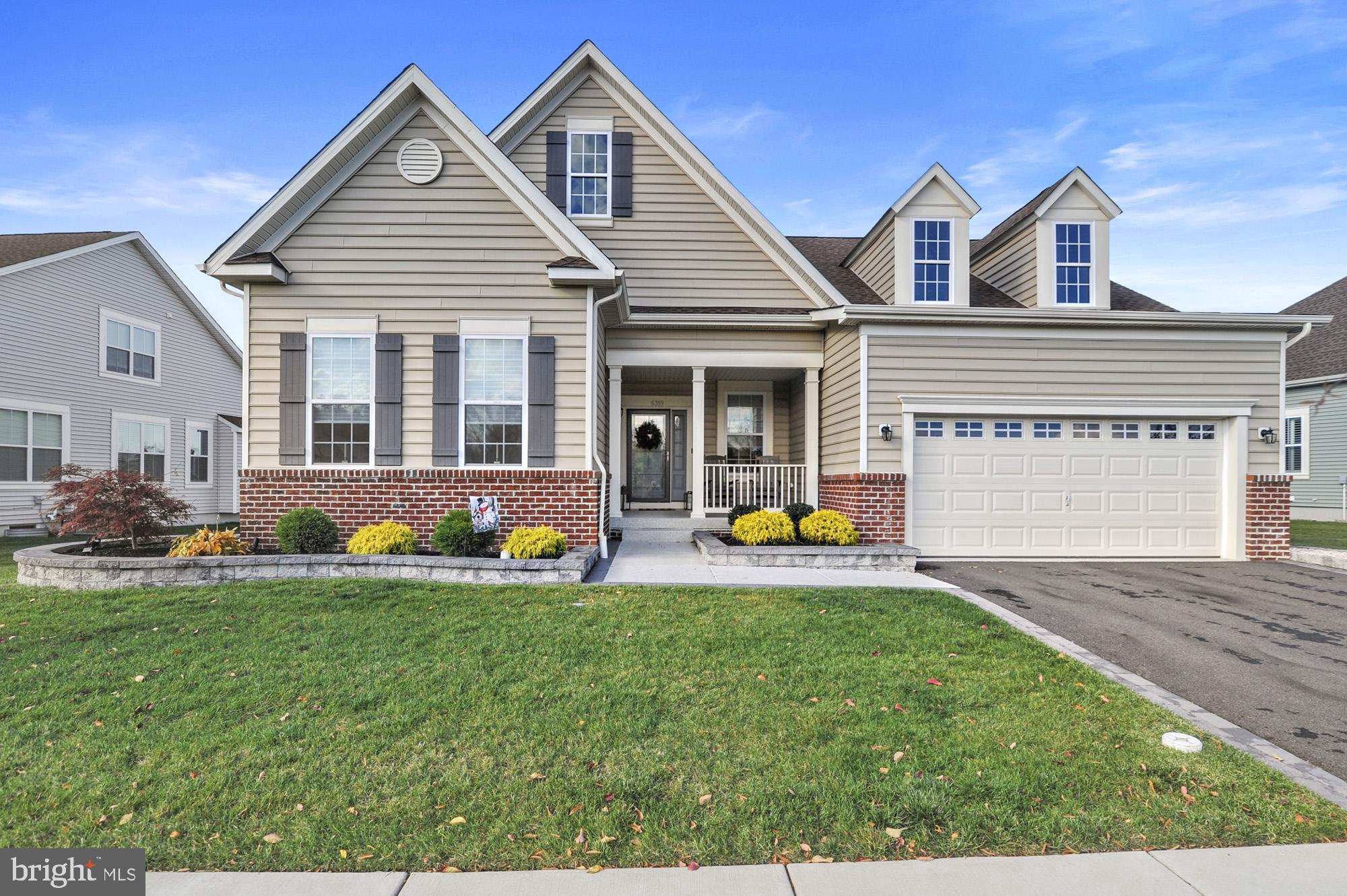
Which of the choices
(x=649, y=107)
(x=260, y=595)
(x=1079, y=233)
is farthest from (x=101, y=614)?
(x=1079, y=233)

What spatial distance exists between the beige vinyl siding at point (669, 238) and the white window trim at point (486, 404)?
341 centimetres

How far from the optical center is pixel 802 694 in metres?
4.21

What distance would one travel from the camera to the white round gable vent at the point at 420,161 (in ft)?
28.8

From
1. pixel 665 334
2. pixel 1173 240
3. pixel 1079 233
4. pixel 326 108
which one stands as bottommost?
pixel 665 334

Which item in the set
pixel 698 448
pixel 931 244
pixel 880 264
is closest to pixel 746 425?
pixel 698 448

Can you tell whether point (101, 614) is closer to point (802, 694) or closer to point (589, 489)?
point (589, 489)

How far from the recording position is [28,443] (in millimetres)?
15000

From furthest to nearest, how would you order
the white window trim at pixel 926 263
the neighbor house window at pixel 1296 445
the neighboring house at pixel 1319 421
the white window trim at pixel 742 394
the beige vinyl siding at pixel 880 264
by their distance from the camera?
the neighbor house window at pixel 1296 445 → the neighboring house at pixel 1319 421 → the white window trim at pixel 742 394 → the beige vinyl siding at pixel 880 264 → the white window trim at pixel 926 263

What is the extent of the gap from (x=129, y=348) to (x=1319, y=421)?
3308 centimetres

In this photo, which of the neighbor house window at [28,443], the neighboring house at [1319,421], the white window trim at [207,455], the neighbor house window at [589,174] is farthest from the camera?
the white window trim at [207,455]

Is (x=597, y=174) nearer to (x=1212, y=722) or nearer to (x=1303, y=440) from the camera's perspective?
(x=1212, y=722)

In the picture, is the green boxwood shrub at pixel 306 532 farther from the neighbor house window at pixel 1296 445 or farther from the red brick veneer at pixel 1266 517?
the neighbor house window at pixel 1296 445

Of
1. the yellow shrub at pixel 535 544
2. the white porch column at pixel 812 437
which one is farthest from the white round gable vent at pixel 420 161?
the white porch column at pixel 812 437

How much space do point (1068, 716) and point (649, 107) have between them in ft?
36.3
